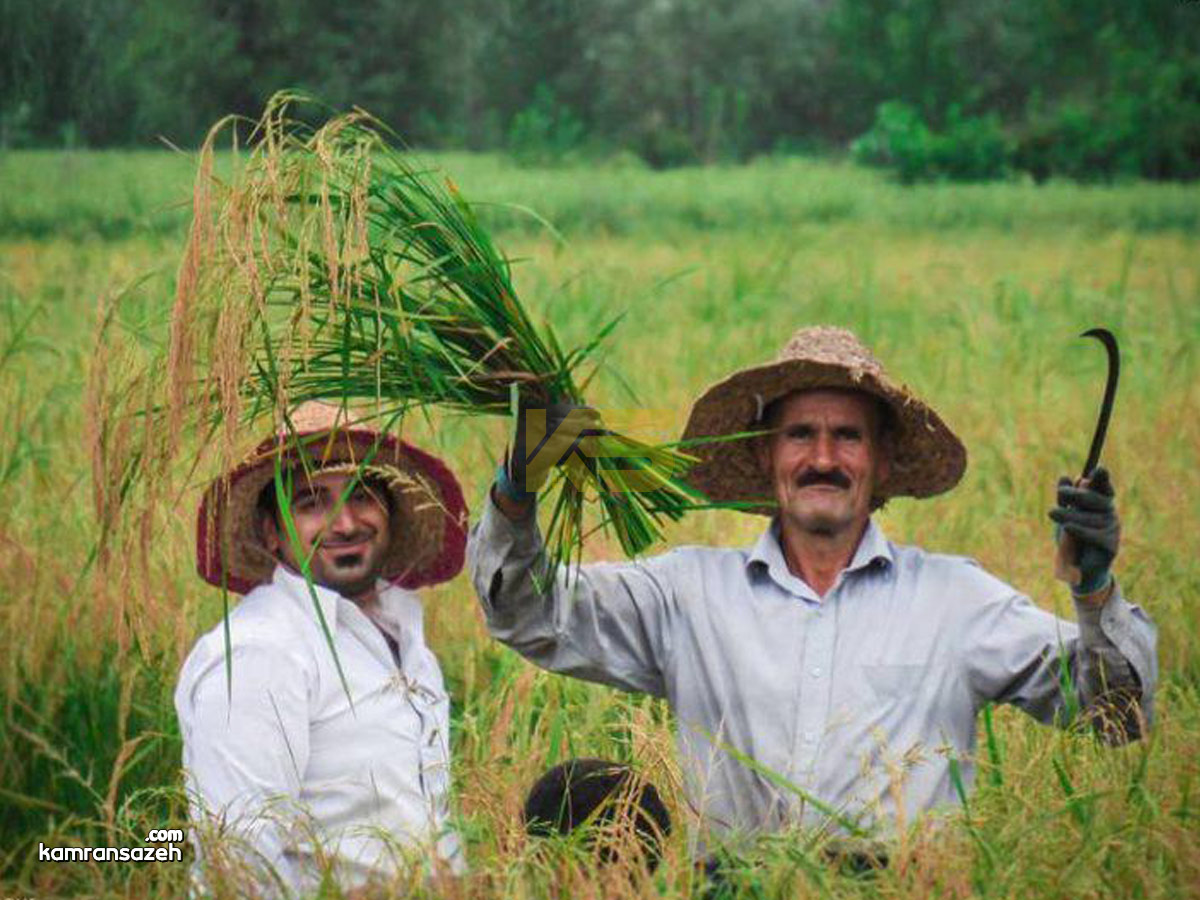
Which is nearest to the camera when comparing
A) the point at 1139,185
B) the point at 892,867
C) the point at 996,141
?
the point at 892,867

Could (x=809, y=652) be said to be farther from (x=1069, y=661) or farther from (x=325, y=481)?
(x=325, y=481)

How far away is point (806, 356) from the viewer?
132 inches

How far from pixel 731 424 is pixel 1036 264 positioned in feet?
29.3

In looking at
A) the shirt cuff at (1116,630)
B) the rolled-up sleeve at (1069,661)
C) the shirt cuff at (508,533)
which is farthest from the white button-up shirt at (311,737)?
the shirt cuff at (1116,630)

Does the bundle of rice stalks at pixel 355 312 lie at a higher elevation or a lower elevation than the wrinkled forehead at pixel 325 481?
higher

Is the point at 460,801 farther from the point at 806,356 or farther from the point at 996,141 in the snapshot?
the point at 996,141

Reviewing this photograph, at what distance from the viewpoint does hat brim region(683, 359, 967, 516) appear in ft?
11.2

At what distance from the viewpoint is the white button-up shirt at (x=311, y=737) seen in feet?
10.0

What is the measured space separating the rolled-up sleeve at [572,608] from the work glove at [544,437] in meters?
0.10

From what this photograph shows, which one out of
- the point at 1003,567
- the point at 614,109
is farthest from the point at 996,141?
the point at 1003,567

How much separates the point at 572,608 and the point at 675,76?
17744 mm

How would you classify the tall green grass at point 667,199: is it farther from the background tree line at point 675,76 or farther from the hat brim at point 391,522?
the hat brim at point 391,522

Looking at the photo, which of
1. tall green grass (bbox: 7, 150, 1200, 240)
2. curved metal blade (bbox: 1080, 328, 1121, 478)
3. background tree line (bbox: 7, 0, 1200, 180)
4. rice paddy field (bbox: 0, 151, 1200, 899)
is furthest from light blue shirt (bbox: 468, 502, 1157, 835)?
background tree line (bbox: 7, 0, 1200, 180)

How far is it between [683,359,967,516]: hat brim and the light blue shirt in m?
0.19
